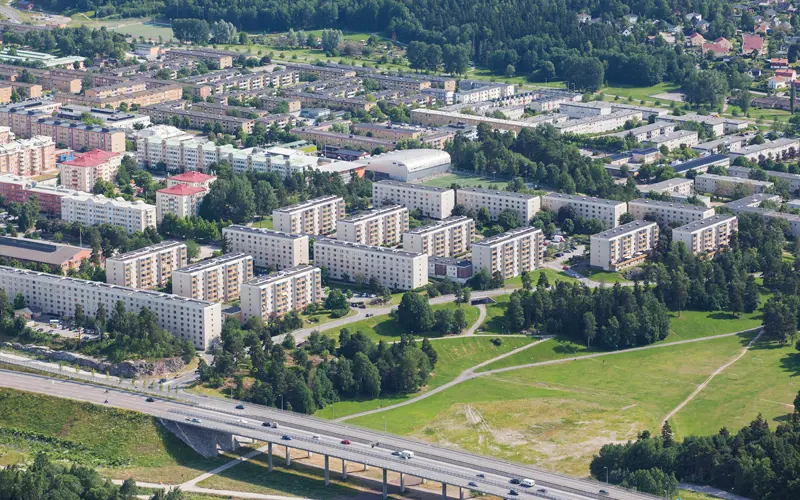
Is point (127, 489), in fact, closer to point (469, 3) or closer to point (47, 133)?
point (47, 133)

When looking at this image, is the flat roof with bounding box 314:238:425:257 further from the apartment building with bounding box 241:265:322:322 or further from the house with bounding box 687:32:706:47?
the house with bounding box 687:32:706:47

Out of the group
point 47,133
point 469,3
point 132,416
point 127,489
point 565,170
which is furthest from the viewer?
point 469,3

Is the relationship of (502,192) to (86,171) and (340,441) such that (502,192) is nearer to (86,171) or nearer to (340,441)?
(86,171)

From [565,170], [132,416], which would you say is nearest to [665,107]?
[565,170]

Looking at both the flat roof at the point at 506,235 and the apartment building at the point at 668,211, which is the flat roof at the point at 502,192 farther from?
the flat roof at the point at 506,235

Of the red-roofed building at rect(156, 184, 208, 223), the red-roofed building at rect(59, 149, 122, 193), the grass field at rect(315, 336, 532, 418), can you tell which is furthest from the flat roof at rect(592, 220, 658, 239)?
the red-roofed building at rect(59, 149, 122, 193)

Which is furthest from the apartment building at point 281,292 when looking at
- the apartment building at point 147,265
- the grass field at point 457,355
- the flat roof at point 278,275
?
the grass field at point 457,355

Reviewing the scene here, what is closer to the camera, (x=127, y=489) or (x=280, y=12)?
(x=127, y=489)

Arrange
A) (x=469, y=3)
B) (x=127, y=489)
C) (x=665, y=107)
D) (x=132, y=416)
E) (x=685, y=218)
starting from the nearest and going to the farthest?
(x=127, y=489) → (x=132, y=416) → (x=685, y=218) → (x=665, y=107) → (x=469, y=3)
